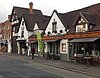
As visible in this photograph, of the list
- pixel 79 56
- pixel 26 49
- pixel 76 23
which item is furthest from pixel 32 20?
pixel 79 56

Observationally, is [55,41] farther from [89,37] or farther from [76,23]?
[89,37]

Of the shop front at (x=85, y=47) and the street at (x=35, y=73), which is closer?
the street at (x=35, y=73)

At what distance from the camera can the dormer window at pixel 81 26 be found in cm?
3059

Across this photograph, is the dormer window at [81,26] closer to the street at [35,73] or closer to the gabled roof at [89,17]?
the gabled roof at [89,17]

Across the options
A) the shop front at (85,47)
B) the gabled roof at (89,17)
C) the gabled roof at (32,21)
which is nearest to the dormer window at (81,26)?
the gabled roof at (89,17)

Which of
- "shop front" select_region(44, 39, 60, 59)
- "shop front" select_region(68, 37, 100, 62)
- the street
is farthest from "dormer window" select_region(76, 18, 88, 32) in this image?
the street

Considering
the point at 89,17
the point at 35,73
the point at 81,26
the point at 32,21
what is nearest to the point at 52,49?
the point at 81,26

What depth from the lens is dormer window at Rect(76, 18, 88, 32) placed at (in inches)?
1204

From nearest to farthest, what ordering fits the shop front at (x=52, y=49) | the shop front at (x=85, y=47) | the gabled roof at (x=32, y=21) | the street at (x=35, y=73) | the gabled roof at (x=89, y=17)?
the street at (x=35, y=73) → the shop front at (x=85, y=47) → the gabled roof at (x=89, y=17) → the shop front at (x=52, y=49) → the gabled roof at (x=32, y=21)

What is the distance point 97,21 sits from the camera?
101 ft

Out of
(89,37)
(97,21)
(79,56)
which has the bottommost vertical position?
(79,56)

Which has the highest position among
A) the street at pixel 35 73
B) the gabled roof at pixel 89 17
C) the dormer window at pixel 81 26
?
the gabled roof at pixel 89 17

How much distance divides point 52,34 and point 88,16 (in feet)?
28.5

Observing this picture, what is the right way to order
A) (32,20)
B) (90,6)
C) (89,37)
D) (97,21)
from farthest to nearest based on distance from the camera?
(32,20) → (90,6) → (97,21) → (89,37)
